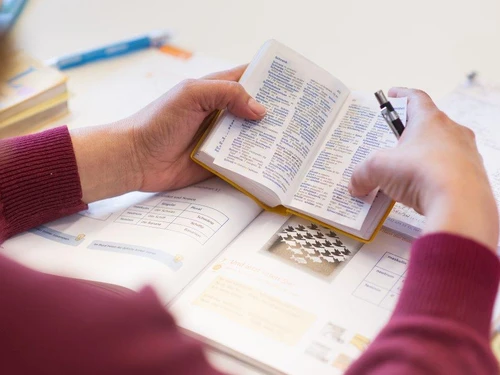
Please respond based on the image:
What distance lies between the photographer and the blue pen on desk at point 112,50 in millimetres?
1242

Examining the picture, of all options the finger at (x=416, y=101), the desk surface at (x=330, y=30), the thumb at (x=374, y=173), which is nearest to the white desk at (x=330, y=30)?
the desk surface at (x=330, y=30)

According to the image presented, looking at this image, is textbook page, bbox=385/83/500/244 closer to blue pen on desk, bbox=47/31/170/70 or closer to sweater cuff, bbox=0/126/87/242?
sweater cuff, bbox=0/126/87/242

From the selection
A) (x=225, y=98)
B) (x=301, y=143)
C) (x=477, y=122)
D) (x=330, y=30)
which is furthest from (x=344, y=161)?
(x=330, y=30)

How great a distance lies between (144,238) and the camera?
2.78 feet

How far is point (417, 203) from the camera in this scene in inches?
30.6

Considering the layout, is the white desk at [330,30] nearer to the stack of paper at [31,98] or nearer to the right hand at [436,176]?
the stack of paper at [31,98]

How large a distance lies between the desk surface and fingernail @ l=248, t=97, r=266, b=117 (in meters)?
0.32

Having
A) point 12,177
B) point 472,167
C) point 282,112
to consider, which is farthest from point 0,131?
point 472,167

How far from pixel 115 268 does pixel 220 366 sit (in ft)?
0.57

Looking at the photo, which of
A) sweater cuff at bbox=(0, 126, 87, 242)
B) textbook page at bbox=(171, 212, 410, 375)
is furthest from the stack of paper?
textbook page at bbox=(171, 212, 410, 375)

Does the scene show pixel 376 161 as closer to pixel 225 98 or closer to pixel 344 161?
pixel 344 161

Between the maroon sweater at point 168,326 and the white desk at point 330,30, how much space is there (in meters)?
0.56

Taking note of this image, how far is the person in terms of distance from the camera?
53cm

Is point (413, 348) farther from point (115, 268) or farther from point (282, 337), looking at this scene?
point (115, 268)
